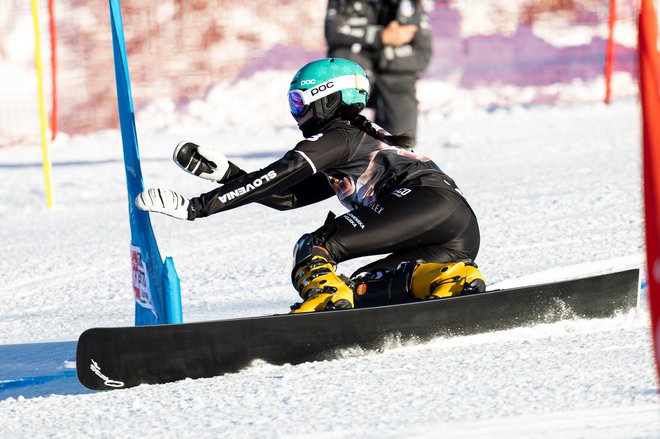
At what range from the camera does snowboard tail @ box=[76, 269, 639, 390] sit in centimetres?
431

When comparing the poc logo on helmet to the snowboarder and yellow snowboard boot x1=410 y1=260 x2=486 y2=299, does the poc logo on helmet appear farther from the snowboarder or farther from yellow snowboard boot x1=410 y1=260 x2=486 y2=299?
yellow snowboard boot x1=410 y1=260 x2=486 y2=299

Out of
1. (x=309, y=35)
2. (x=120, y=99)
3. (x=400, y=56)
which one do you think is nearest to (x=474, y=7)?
(x=309, y=35)

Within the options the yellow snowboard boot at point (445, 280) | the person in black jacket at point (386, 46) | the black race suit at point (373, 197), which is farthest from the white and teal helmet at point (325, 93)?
the person in black jacket at point (386, 46)

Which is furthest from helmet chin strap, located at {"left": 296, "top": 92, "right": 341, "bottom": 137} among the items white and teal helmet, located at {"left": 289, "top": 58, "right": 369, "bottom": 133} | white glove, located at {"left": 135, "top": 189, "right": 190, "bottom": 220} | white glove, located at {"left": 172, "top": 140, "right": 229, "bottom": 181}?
white glove, located at {"left": 135, "top": 189, "right": 190, "bottom": 220}

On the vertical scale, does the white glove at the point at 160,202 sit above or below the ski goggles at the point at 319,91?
below

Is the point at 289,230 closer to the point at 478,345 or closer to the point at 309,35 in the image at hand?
the point at 478,345

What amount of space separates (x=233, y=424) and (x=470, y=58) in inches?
542

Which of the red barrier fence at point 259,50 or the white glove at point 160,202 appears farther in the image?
the red barrier fence at point 259,50

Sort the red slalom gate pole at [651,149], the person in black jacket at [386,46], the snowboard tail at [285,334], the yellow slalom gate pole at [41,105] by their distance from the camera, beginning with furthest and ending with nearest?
the person in black jacket at [386,46] → the yellow slalom gate pole at [41,105] → the snowboard tail at [285,334] → the red slalom gate pole at [651,149]

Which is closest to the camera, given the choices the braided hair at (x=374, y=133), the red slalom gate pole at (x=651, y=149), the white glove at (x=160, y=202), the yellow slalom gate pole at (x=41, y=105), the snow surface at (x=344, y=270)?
the red slalom gate pole at (x=651, y=149)

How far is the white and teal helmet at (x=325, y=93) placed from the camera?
523cm

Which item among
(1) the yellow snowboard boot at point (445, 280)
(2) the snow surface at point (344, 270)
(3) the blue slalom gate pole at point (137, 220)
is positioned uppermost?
(3) the blue slalom gate pole at point (137, 220)

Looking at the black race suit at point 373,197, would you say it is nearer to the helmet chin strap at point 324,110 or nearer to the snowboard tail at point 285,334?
the helmet chin strap at point 324,110

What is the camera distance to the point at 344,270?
7379mm
